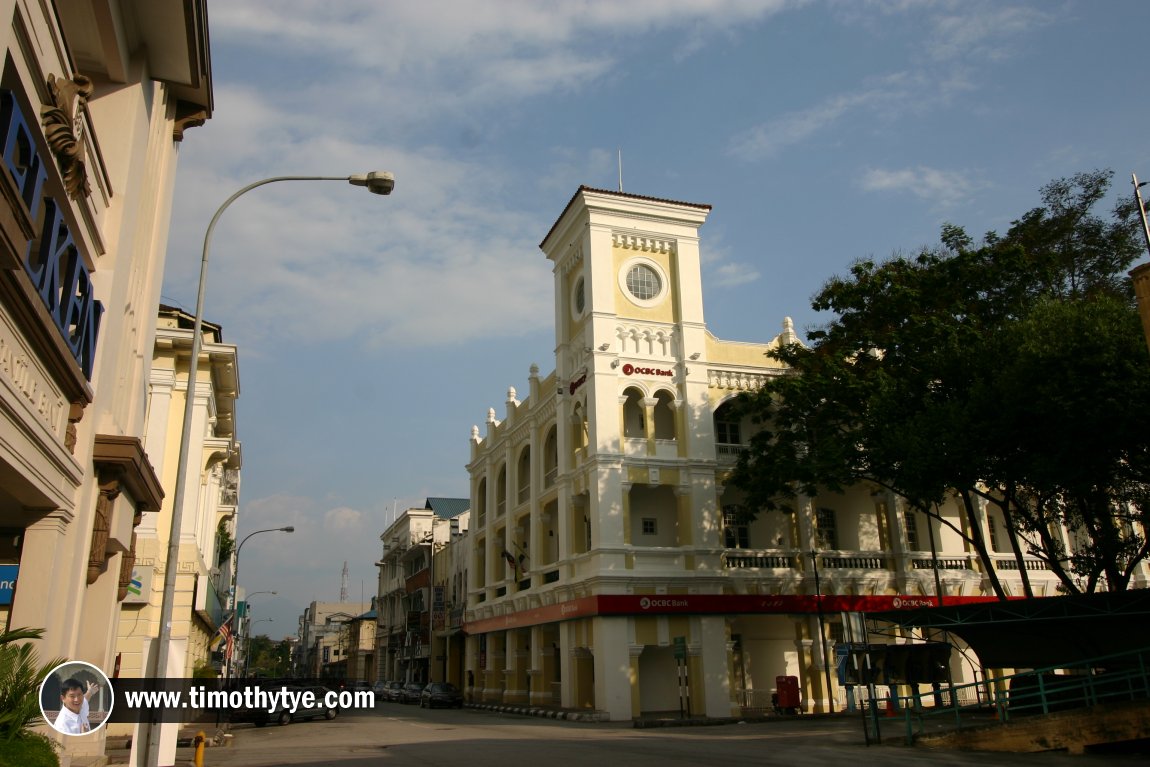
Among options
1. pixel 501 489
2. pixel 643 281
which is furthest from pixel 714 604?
pixel 501 489

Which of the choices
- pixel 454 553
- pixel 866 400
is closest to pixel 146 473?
pixel 866 400

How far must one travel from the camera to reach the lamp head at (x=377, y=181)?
14.8 meters

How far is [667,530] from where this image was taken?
3572cm

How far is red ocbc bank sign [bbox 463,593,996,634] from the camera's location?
103ft

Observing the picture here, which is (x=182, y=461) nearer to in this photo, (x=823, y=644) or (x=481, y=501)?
(x=823, y=644)

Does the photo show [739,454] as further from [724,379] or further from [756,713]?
[756,713]

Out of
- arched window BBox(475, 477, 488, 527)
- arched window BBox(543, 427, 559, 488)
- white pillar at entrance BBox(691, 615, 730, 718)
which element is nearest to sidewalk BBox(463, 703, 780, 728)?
white pillar at entrance BBox(691, 615, 730, 718)

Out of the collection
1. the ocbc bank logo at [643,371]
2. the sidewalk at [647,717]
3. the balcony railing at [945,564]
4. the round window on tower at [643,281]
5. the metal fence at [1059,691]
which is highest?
the round window on tower at [643,281]

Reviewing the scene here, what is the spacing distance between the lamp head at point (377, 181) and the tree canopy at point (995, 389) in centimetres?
1564

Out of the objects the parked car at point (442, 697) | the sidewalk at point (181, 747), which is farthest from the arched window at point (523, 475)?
the sidewalk at point (181, 747)

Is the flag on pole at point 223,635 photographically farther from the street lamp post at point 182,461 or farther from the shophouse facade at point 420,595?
the street lamp post at point 182,461

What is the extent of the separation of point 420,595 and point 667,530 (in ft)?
132

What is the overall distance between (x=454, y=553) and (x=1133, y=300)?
4500cm

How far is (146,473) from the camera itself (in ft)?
45.8
